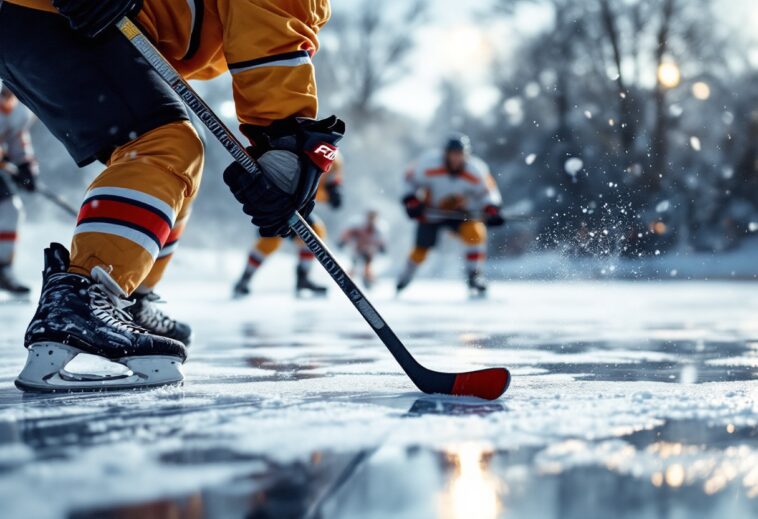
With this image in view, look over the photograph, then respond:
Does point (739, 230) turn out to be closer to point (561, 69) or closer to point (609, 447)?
point (561, 69)

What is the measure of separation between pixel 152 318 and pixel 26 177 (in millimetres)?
4395

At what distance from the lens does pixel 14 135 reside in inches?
244

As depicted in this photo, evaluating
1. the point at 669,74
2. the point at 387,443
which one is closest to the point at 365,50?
the point at 669,74

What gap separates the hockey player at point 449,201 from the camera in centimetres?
779

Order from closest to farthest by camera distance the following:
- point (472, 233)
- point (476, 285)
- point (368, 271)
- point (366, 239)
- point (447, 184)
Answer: point (476, 285)
point (472, 233)
point (447, 184)
point (368, 271)
point (366, 239)

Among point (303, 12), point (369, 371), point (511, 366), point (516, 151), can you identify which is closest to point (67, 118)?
point (303, 12)

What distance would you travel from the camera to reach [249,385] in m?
1.72

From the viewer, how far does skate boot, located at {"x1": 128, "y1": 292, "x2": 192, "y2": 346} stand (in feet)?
7.19

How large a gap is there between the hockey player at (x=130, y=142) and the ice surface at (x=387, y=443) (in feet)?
0.35

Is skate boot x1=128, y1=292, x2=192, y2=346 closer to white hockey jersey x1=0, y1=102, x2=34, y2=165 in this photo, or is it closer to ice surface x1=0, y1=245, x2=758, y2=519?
ice surface x1=0, y1=245, x2=758, y2=519

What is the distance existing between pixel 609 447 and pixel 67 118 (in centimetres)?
113

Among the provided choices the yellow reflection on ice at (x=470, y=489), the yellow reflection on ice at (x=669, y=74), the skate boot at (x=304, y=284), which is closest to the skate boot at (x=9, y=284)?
the skate boot at (x=304, y=284)

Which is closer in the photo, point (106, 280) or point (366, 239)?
point (106, 280)

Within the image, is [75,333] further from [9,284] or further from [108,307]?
[9,284]
